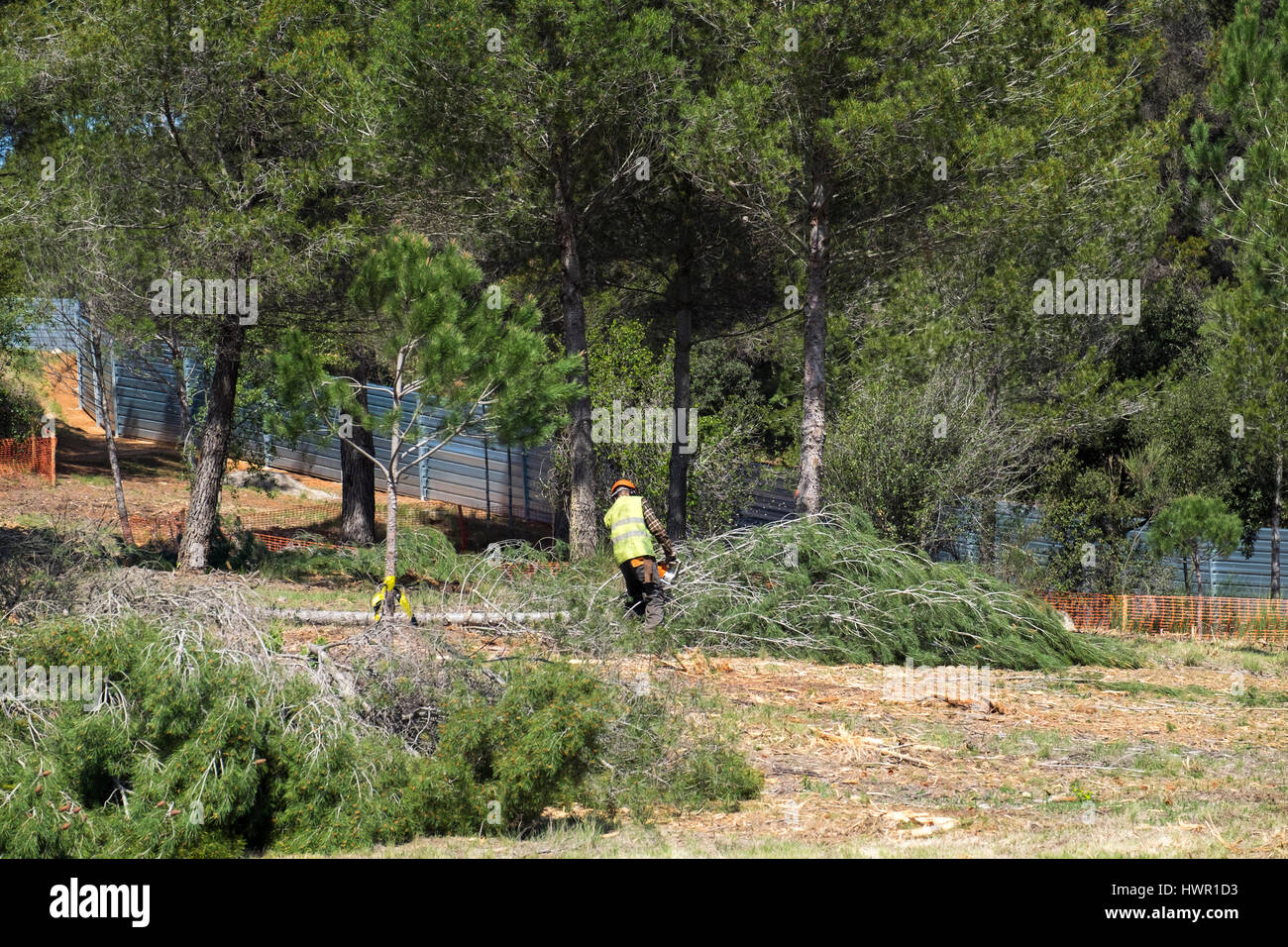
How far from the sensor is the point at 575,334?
59.2 feet

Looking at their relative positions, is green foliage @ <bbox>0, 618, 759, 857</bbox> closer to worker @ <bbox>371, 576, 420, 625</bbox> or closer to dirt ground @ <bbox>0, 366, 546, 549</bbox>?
worker @ <bbox>371, 576, 420, 625</bbox>

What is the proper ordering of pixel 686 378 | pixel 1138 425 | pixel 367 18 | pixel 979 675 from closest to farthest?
pixel 979 675
pixel 367 18
pixel 686 378
pixel 1138 425

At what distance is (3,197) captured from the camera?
14828 millimetres

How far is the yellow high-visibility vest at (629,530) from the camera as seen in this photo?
12.8m

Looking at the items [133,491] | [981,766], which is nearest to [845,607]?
[981,766]

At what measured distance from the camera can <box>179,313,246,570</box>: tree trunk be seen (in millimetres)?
17312

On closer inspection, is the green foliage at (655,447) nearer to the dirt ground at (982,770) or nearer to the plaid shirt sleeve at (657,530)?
the plaid shirt sleeve at (657,530)

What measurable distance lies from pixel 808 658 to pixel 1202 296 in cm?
2048

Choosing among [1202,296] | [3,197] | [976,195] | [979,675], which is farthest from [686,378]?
[1202,296]

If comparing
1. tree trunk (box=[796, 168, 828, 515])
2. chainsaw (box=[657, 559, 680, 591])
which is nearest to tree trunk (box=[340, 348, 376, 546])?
tree trunk (box=[796, 168, 828, 515])

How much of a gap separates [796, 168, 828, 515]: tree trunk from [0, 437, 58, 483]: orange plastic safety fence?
16.9 meters

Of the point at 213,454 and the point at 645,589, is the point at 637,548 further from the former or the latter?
the point at 213,454

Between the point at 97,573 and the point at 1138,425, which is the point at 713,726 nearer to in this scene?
the point at 97,573

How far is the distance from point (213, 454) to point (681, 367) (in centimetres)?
706
